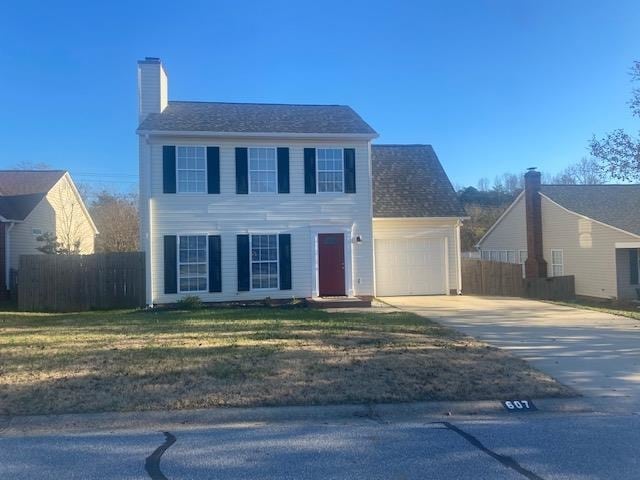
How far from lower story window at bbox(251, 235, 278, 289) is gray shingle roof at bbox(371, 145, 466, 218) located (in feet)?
15.1

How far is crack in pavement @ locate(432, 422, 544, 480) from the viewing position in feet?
14.7

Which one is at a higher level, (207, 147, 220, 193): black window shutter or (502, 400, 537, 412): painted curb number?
(207, 147, 220, 193): black window shutter

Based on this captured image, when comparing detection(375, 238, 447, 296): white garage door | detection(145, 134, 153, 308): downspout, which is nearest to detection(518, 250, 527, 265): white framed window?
A: detection(375, 238, 447, 296): white garage door

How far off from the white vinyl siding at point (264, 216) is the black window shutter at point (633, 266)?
12.7 metres

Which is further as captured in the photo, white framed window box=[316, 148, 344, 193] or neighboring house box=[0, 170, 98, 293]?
neighboring house box=[0, 170, 98, 293]

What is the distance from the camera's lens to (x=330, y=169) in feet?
58.5

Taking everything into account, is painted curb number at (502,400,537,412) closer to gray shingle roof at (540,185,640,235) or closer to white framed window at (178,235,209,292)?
white framed window at (178,235,209,292)

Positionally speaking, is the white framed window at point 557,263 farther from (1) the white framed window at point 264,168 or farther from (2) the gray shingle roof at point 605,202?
(1) the white framed window at point 264,168

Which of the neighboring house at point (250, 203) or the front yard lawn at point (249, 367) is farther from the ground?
the neighboring house at point (250, 203)

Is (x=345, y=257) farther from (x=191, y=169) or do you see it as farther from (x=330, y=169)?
(x=191, y=169)

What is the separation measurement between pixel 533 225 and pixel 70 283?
2111cm

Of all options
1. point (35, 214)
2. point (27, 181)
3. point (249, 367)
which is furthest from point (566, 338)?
point (27, 181)

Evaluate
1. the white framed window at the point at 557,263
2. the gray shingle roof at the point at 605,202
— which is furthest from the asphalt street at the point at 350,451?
the white framed window at the point at 557,263

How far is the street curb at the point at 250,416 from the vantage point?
596 cm
